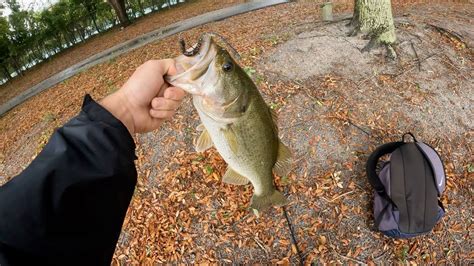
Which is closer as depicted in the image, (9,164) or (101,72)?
(9,164)

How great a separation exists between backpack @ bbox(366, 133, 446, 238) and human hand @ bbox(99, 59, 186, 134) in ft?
8.84

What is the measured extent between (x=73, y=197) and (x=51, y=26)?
28.0 meters

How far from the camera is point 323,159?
181 inches

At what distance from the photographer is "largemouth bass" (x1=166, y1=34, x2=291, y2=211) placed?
179cm

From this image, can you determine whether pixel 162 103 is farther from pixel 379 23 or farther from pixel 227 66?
pixel 379 23

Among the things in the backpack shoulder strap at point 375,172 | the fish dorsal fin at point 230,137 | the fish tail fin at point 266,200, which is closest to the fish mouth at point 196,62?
the fish dorsal fin at point 230,137

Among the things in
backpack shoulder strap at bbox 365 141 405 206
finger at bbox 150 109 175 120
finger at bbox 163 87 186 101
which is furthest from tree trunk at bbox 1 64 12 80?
backpack shoulder strap at bbox 365 141 405 206

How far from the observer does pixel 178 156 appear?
4844mm

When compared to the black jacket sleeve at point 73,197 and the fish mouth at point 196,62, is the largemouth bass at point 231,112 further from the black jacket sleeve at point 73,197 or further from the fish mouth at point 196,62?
the black jacket sleeve at point 73,197

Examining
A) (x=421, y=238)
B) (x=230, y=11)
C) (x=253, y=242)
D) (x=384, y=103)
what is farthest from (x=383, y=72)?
(x=230, y=11)

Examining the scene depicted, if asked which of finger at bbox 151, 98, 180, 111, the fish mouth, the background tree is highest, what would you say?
the fish mouth

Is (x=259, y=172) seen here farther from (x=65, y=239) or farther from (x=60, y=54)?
(x=60, y=54)

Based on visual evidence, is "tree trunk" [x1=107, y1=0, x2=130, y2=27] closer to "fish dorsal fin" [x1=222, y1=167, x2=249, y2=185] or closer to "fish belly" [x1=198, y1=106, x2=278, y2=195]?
"fish dorsal fin" [x1=222, y1=167, x2=249, y2=185]

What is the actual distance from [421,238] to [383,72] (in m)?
2.95
